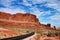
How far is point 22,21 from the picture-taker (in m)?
5.54

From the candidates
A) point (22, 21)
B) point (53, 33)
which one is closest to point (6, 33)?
point (22, 21)

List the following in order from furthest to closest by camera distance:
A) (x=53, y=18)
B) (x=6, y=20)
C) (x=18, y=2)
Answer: (x=53, y=18) < (x=18, y=2) < (x=6, y=20)

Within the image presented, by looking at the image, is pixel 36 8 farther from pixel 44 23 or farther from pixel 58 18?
pixel 58 18

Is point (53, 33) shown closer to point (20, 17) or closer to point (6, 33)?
point (20, 17)

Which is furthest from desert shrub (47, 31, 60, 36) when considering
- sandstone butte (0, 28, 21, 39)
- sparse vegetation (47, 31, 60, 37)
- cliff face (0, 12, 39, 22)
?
sandstone butte (0, 28, 21, 39)

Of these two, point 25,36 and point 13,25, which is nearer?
point 13,25

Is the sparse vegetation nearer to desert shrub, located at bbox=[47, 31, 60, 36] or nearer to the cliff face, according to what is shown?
desert shrub, located at bbox=[47, 31, 60, 36]

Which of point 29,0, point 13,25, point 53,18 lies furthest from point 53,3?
point 13,25

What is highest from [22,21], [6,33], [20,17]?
[20,17]

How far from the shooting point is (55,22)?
6.13 meters

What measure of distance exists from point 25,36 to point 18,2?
1104mm

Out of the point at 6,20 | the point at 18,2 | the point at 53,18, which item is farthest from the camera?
the point at 53,18

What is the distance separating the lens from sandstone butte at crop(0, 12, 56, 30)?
525 centimetres

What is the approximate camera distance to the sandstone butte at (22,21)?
5.25 metres
